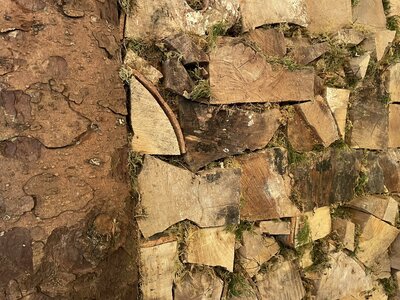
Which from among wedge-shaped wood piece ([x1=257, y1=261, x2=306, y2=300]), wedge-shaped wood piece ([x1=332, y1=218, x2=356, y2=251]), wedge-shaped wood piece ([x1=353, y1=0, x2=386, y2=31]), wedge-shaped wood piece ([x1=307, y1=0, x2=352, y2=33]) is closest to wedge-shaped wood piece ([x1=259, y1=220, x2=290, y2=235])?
wedge-shaped wood piece ([x1=257, y1=261, x2=306, y2=300])

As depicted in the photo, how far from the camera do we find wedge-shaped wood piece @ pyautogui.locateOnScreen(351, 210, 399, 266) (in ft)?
7.72

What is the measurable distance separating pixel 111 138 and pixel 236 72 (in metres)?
0.70

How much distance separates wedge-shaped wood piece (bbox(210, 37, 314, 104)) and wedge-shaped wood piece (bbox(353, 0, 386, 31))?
29.3 inches

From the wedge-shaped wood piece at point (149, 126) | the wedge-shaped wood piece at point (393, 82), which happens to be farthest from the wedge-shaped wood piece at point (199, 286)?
the wedge-shaped wood piece at point (393, 82)

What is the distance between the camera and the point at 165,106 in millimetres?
1603

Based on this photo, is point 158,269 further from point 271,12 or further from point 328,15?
point 328,15

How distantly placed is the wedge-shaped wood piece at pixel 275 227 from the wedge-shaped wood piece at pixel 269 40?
816 mm

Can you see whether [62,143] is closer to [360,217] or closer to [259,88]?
[259,88]

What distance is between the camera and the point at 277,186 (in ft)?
6.35

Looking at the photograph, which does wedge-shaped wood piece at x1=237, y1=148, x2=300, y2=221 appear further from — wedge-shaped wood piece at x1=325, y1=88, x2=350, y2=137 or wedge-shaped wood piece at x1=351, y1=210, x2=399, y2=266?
wedge-shaped wood piece at x1=351, y1=210, x2=399, y2=266

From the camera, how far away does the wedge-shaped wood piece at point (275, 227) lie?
1939 mm

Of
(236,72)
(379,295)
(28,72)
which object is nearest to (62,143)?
(28,72)

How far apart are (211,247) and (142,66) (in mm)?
830

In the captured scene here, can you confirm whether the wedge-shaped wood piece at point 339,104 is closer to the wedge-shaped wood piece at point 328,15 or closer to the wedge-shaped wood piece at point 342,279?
the wedge-shaped wood piece at point 328,15
